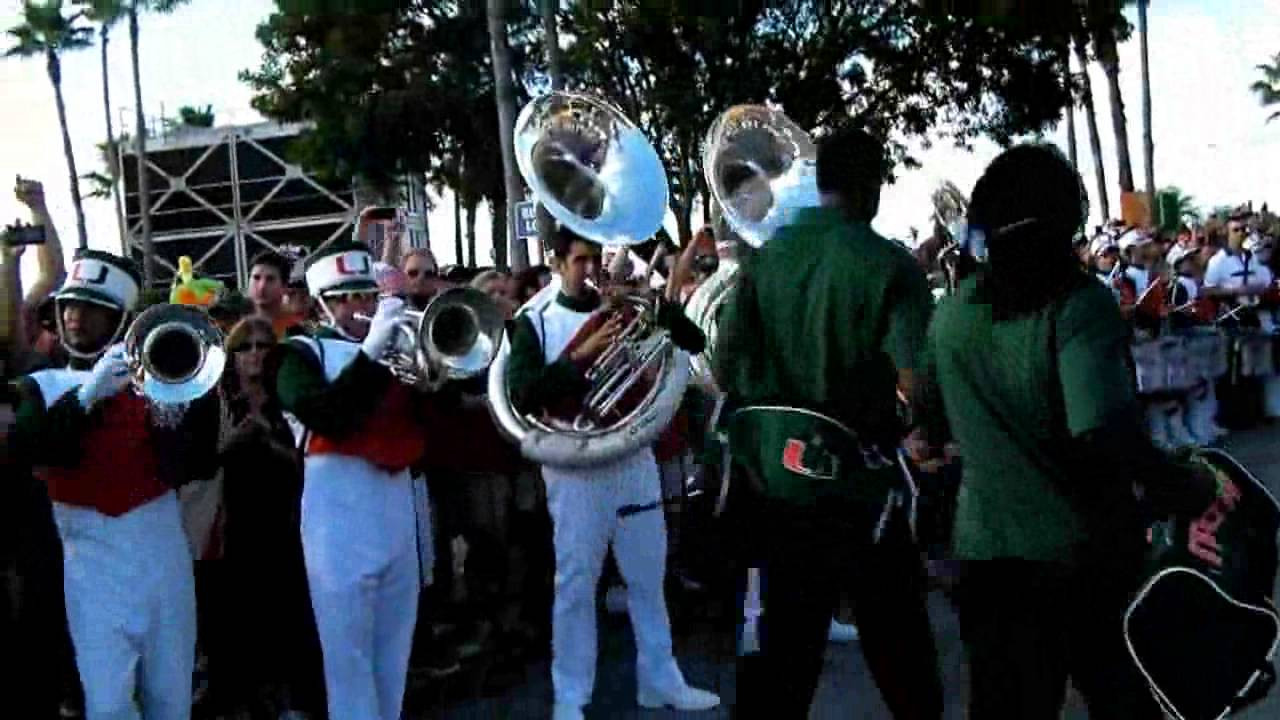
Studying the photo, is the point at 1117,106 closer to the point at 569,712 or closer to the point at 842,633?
the point at 842,633

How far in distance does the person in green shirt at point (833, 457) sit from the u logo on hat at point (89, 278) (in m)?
1.93

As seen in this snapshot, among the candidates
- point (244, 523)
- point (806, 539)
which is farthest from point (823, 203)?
point (244, 523)

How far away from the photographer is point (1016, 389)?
4113 mm

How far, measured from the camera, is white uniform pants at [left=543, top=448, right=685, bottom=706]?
6848 millimetres

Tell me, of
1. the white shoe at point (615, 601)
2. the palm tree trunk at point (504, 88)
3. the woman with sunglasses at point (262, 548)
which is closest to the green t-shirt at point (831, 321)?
the woman with sunglasses at point (262, 548)

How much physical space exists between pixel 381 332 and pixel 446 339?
1.56 ft

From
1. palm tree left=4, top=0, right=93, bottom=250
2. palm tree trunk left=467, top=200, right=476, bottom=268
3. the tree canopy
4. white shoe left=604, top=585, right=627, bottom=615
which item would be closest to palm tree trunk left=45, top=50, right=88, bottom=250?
palm tree left=4, top=0, right=93, bottom=250

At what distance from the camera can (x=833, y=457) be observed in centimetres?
486

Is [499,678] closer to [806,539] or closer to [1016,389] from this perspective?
[806,539]

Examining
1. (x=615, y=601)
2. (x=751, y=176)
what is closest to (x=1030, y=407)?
(x=751, y=176)

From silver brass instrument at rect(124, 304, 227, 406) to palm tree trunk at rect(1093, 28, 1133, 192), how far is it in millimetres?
24805

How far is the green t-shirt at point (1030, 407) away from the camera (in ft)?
13.0

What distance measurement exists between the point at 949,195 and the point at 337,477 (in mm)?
4967

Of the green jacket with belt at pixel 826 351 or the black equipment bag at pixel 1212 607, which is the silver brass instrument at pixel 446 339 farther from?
the black equipment bag at pixel 1212 607
